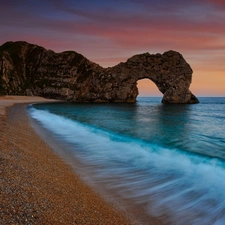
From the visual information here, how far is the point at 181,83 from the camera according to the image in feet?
325

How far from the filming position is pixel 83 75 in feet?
433

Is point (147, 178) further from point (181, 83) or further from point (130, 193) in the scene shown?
point (181, 83)

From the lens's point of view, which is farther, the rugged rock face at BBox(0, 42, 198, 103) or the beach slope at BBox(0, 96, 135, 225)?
the rugged rock face at BBox(0, 42, 198, 103)

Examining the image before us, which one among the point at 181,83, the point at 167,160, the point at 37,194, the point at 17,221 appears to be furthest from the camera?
the point at 181,83

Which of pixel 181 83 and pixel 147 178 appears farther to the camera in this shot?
pixel 181 83

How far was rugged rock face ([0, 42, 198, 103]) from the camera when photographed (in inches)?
4026

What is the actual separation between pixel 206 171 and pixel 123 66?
100818mm

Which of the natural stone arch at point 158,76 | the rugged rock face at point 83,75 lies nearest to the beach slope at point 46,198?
the natural stone arch at point 158,76

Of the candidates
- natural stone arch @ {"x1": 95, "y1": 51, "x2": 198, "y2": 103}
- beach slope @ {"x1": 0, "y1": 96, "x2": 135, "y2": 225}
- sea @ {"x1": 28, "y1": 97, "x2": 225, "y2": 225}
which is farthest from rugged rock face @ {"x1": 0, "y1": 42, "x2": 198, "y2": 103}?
beach slope @ {"x1": 0, "y1": 96, "x2": 135, "y2": 225}

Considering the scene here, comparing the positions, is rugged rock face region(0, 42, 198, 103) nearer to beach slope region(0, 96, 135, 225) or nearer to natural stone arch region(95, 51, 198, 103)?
natural stone arch region(95, 51, 198, 103)

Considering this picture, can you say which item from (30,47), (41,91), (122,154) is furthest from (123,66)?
(122,154)

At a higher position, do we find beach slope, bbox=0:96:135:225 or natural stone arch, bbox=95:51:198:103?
natural stone arch, bbox=95:51:198:103

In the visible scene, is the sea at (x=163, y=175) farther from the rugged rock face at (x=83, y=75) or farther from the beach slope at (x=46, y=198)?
the rugged rock face at (x=83, y=75)

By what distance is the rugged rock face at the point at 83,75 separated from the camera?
102250mm
